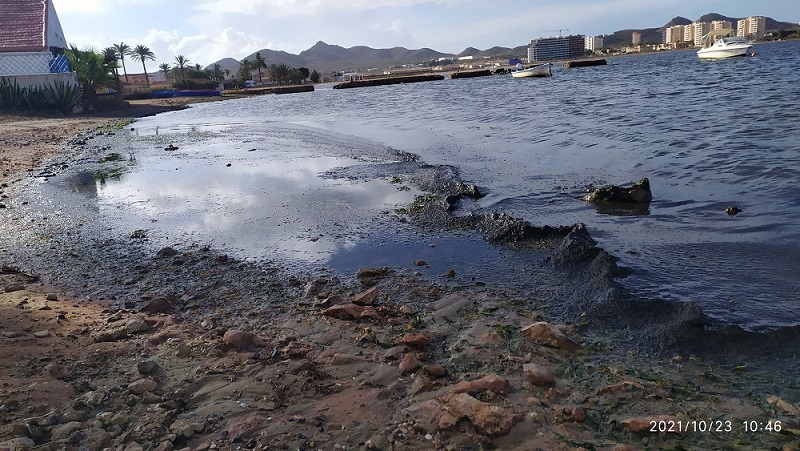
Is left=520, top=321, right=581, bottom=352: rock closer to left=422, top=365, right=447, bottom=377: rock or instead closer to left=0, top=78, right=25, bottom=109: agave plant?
left=422, top=365, right=447, bottom=377: rock

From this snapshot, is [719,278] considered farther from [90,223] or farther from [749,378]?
[90,223]

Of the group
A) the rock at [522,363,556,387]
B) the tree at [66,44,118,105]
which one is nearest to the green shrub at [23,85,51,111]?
the tree at [66,44,118,105]

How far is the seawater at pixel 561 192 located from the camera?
613cm

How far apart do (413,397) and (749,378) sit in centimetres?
251

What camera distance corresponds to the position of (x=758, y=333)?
14.6ft

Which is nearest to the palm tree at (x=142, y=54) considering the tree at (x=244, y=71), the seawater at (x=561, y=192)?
the tree at (x=244, y=71)

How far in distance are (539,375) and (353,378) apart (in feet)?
4.56

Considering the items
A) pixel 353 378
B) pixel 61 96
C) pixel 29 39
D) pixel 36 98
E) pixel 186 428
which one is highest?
pixel 29 39

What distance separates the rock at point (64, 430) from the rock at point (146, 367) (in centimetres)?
68

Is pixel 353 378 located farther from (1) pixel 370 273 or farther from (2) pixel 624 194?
(2) pixel 624 194

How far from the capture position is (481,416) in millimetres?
3270

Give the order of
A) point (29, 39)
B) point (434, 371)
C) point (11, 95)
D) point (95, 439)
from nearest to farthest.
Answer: point (95, 439), point (434, 371), point (11, 95), point (29, 39)

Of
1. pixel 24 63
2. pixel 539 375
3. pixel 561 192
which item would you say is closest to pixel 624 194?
pixel 561 192

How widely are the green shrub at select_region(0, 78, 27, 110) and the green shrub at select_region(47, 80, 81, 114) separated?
174cm
